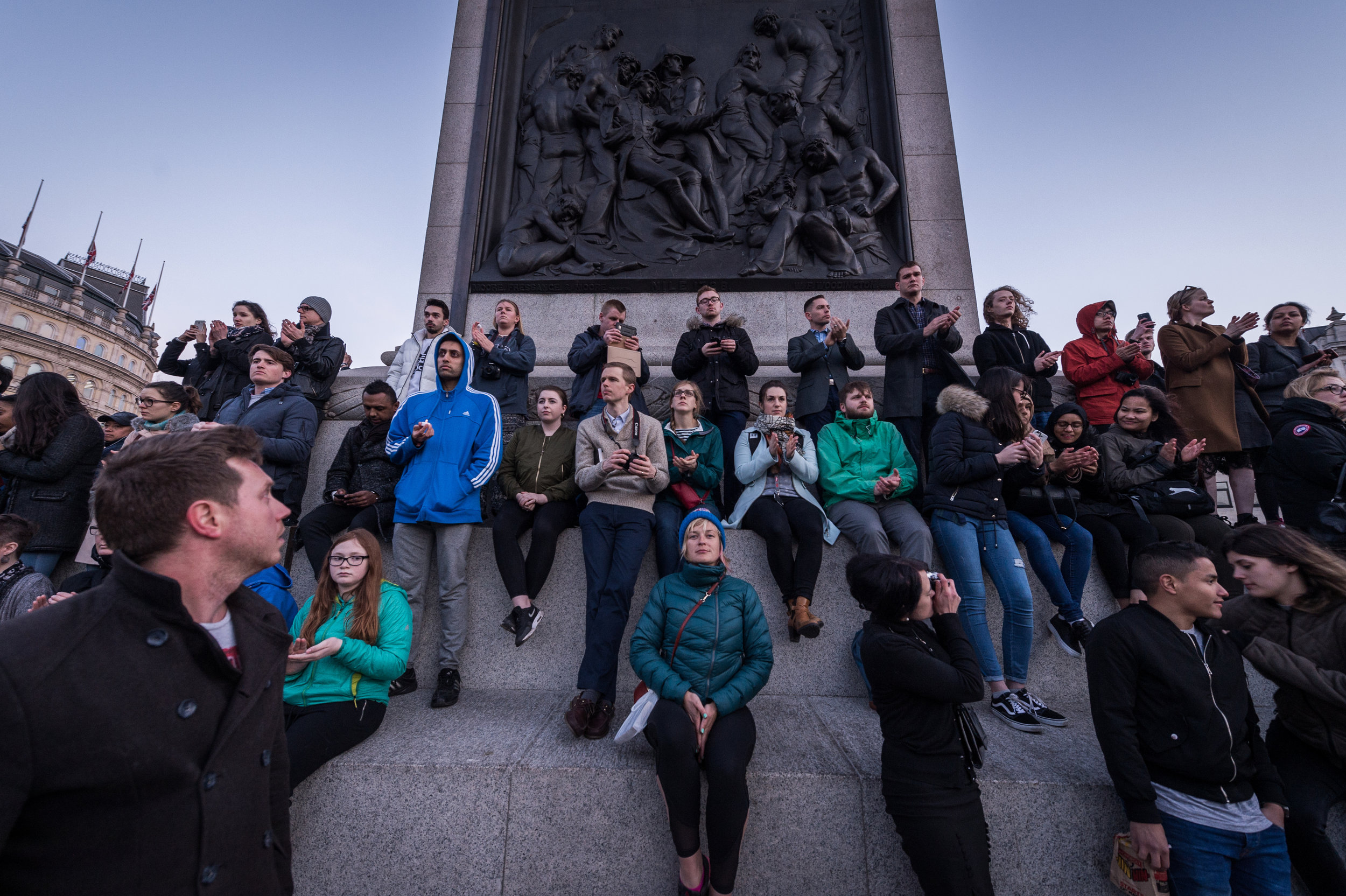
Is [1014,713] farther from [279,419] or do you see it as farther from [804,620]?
[279,419]

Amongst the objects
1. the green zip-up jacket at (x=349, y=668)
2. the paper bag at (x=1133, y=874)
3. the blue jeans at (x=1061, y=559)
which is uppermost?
the blue jeans at (x=1061, y=559)

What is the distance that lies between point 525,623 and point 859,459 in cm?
277

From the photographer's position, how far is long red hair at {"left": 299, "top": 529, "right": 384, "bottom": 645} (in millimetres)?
3396

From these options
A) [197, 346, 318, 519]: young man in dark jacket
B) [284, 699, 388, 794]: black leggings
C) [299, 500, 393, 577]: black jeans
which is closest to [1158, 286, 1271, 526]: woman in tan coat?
[284, 699, 388, 794]: black leggings

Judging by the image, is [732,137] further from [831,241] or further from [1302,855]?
[1302,855]

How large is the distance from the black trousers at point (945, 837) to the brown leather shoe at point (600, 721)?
1.47 metres

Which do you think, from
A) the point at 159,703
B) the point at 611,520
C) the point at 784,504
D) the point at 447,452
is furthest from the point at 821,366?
the point at 159,703

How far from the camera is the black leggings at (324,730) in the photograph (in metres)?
2.93

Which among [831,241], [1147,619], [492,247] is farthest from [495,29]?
[1147,619]

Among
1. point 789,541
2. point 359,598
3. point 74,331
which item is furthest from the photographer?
point 74,331

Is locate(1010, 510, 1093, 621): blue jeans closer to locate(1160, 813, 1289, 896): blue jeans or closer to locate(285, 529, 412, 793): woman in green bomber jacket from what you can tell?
locate(1160, 813, 1289, 896): blue jeans

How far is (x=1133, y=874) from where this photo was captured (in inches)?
103

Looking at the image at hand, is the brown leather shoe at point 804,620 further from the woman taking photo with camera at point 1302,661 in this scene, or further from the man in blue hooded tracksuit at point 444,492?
the man in blue hooded tracksuit at point 444,492

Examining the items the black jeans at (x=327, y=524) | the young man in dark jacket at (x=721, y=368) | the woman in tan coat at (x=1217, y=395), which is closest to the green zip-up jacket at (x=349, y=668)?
the black jeans at (x=327, y=524)
